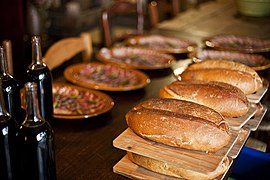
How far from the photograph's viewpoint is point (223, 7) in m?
3.47

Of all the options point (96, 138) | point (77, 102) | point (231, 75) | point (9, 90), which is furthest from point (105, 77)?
point (9, 90)

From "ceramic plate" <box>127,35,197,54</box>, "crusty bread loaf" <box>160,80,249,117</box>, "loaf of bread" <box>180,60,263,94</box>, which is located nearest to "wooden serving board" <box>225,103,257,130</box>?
"crusty bread loaf" <box>160,80,249,117</box>

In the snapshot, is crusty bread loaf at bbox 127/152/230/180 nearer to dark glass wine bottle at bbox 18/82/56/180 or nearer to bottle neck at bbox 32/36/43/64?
dark glass wine bottle at bbox 18/82/56/180

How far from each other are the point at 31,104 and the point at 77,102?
2.34 ft

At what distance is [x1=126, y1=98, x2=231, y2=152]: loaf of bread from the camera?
1.01 meters

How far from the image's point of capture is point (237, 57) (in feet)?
6.48

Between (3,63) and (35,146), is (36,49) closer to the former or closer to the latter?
(3,63)

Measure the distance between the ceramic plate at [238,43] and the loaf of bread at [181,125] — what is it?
3.89 feet

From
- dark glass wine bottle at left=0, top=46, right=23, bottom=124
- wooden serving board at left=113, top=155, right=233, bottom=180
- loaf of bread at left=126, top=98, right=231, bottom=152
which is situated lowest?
wooden serving board at left=113, top=155, right=233, bottom=180

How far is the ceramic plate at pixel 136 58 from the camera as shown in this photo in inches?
77.5

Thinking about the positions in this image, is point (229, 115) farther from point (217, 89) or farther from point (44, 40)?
point (44, 40)

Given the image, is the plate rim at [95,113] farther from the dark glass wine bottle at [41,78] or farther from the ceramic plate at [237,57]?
the ceramic plate at [237,57]

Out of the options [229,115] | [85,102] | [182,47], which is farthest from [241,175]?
[182,47]

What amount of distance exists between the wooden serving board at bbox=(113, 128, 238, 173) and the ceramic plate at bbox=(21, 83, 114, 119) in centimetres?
38
